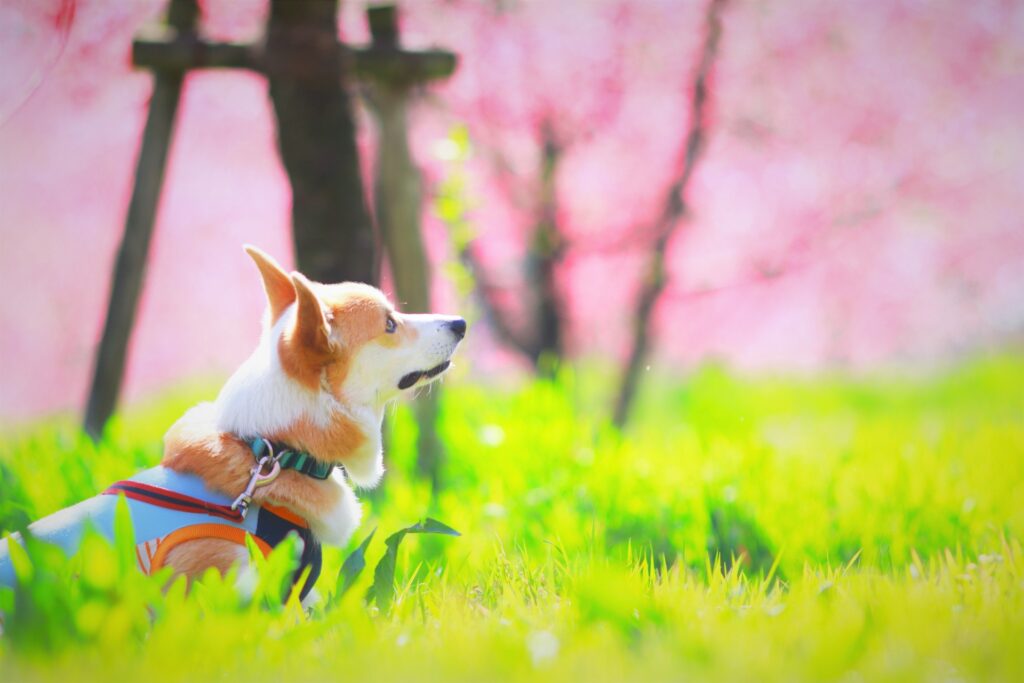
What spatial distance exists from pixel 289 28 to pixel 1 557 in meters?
2.27

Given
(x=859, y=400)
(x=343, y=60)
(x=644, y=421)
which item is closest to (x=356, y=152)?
(x=343, y=60)

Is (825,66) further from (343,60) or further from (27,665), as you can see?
(27,665)

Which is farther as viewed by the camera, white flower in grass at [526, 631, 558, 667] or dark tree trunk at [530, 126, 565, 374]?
dark tree trunk at [530, 126, 565, 374]

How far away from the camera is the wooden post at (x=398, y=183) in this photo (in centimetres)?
366

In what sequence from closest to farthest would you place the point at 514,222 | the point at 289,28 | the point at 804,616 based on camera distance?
the point at 804,616, the point at 289,28, the point at 514,222

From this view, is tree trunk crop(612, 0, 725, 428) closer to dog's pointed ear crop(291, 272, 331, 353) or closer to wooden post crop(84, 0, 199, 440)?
wooden post crop(84, 0, 199, 440)

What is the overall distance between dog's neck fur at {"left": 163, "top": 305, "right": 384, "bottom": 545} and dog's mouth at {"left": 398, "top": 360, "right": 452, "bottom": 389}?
0.51 ft

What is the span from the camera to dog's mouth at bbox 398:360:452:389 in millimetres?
2371

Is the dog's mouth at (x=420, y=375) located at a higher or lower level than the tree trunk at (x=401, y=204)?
lower

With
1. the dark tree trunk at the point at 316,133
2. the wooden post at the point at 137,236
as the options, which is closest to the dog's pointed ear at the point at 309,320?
the dark tree trunk at the point at 316,133

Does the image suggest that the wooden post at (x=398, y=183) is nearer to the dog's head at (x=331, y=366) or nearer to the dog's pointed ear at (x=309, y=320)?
the dog's head at (x=331, y=366)

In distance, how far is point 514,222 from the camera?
545cm

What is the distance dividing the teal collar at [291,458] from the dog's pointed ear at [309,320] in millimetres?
267

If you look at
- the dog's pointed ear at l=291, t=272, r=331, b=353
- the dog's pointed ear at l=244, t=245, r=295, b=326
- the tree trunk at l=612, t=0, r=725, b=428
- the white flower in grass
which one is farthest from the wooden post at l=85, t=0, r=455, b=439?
the white flower in grass
